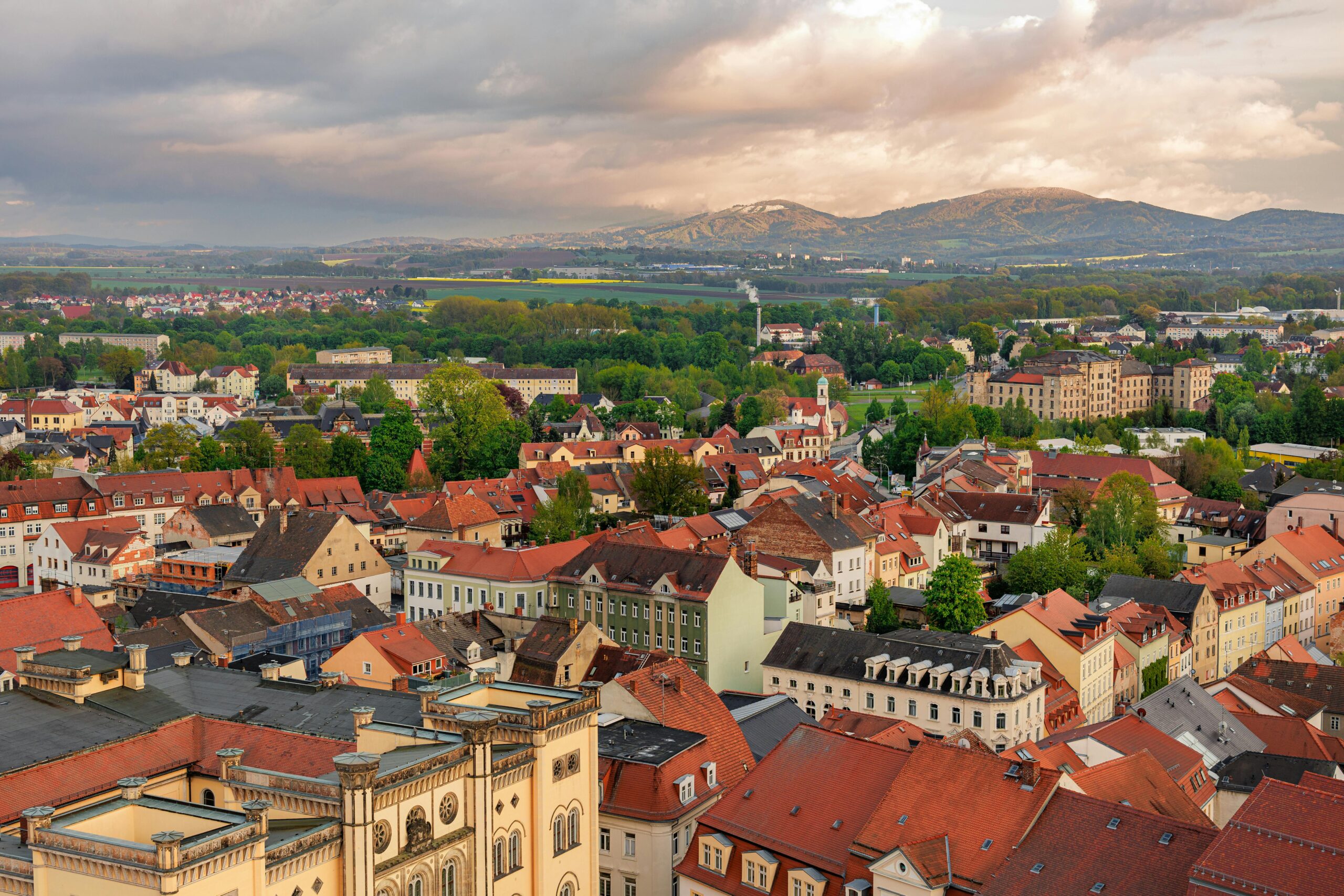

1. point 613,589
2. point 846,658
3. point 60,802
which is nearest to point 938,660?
point 846,658

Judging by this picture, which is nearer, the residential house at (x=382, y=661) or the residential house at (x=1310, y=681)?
the residential house at (x=382, y=661)

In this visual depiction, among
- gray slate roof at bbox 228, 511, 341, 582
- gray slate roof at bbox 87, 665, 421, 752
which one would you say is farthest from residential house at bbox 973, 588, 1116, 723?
gray slate roof at bbox 228, 511, 341, 582

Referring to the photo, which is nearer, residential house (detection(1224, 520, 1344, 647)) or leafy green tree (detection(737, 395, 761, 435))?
residential house (detection(1224, 520, 1344, 647))


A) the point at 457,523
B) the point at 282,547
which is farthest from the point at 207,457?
the point at 282,547

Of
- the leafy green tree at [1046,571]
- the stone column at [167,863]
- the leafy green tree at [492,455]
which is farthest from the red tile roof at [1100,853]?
the leafy green tree at [492,455]

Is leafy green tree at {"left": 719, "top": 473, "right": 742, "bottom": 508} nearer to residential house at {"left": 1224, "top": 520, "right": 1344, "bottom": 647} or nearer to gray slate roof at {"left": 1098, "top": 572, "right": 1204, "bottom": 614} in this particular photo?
gray slate roof at {"left": 1098, "top": 572, "right": 1204, "bottom": 614}

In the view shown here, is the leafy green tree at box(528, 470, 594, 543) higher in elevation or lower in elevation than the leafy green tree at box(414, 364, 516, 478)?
lower

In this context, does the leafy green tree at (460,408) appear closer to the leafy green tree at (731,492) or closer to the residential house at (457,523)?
the leafy green tree at (731,492)

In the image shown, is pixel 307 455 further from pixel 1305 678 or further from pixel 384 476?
pixel 1305 678
